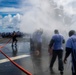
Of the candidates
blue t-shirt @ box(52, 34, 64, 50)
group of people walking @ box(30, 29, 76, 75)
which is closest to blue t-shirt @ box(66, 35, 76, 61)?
group of people walking @ box(30, 29, 76, 75)

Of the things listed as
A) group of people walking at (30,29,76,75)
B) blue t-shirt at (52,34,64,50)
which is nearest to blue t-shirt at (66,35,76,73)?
group of people walking at (30,29,76,75)

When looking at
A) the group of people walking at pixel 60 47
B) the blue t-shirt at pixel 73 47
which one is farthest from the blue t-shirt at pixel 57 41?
the blue t-shirt at pixel 73 47

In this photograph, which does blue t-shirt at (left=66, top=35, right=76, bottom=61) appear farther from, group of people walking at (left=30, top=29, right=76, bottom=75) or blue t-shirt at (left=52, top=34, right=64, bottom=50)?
blue t-shirt at (left=52, top=34, right=64, bottom=50)

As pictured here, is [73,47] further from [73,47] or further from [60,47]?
[60,47]

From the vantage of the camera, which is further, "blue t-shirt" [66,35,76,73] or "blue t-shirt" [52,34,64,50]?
"blue t-shirt" [52,34,64,50]

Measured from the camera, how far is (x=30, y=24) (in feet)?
76.4

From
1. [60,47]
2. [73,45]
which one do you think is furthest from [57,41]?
[73,45]

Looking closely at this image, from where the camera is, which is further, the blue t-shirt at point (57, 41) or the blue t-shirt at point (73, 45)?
the blue t-shirt at point (57, 41)

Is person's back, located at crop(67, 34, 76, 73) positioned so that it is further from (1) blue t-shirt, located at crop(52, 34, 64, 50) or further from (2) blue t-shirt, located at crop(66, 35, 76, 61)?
(1) blue t-shirt, located at crop(52, 34, 64, 50)

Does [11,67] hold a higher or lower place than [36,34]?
lower

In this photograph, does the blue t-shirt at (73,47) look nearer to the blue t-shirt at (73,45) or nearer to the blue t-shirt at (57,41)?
the blue t-shirt at (73,45)

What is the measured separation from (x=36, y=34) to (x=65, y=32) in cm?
766

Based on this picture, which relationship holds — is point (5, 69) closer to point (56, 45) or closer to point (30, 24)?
point (56, 45)

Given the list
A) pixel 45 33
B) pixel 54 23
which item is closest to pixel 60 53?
pixel 45 33
